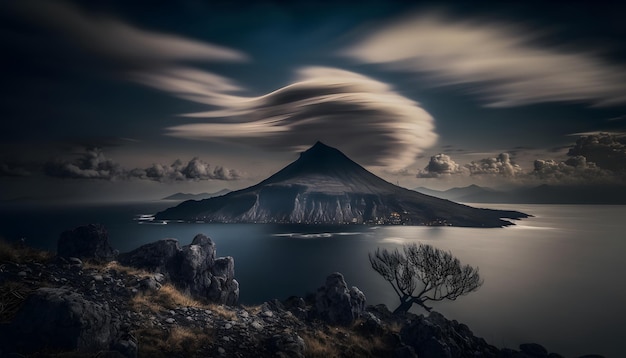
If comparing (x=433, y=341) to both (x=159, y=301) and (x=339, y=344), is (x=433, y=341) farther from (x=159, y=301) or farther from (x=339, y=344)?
(x=159, y=301)

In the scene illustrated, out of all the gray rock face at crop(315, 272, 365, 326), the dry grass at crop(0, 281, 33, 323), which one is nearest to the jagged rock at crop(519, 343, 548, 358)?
the gray rock face at crop(315, 272, 365, 326)

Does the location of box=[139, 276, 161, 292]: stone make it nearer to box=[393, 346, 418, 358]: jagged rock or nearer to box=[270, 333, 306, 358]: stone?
box=[270, 333, 306, 358]: stone

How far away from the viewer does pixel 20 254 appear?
21.2m

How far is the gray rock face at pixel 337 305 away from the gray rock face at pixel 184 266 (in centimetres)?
1048

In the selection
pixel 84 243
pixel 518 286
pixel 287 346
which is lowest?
pixel 518 286

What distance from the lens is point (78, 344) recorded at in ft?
40.5

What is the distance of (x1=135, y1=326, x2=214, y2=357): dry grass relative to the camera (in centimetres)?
1496

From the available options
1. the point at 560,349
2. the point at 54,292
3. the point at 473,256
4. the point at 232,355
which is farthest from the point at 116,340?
the point at 473,256

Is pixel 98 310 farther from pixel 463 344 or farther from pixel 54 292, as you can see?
pixel 463 344

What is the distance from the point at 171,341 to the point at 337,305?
63.5ft

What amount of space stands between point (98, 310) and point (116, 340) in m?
1.70

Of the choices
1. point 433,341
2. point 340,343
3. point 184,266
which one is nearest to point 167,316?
point 184,266

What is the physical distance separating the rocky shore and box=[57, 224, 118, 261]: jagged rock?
0.34 ft

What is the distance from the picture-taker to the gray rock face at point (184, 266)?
98.5 feet
